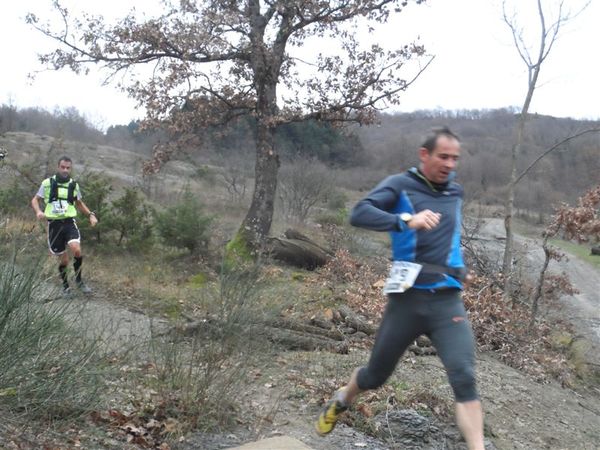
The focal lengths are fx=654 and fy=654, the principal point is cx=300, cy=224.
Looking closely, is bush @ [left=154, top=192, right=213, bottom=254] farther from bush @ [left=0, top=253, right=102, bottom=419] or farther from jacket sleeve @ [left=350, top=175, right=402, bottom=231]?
jacket sleeve @ [left=350, top=175, right=402, bottom=231]

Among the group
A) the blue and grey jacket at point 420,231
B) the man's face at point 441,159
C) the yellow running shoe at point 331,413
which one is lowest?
the yellow running shoe at point 331,413

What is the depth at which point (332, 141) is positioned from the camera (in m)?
42.5

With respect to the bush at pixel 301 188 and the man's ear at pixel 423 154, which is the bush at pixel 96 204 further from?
the bush at pixel 301 188

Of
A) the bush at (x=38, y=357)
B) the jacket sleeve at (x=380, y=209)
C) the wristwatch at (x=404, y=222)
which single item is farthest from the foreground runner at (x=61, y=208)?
the wristwatch at (x=404, y=222)

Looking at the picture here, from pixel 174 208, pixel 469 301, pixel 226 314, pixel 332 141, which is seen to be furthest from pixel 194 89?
pixel 332 141

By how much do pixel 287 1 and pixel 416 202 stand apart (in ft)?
36.0

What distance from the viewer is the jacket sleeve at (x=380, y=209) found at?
3795 mm

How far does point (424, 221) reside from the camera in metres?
3.70

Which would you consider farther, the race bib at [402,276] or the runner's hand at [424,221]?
the race bib at [402,276]

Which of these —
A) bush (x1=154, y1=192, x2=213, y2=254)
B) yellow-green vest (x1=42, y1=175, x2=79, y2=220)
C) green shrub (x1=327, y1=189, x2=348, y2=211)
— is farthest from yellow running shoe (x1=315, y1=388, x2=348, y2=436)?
green shrub (x1=327, y1=189, x2=348, y2=211)

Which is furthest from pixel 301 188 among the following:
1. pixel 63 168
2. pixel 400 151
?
pixel 63 168

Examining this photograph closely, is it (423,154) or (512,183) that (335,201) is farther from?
(423,154)

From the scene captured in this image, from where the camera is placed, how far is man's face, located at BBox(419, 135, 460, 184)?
13.1 feet

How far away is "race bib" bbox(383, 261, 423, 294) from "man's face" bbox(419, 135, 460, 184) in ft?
1.89
